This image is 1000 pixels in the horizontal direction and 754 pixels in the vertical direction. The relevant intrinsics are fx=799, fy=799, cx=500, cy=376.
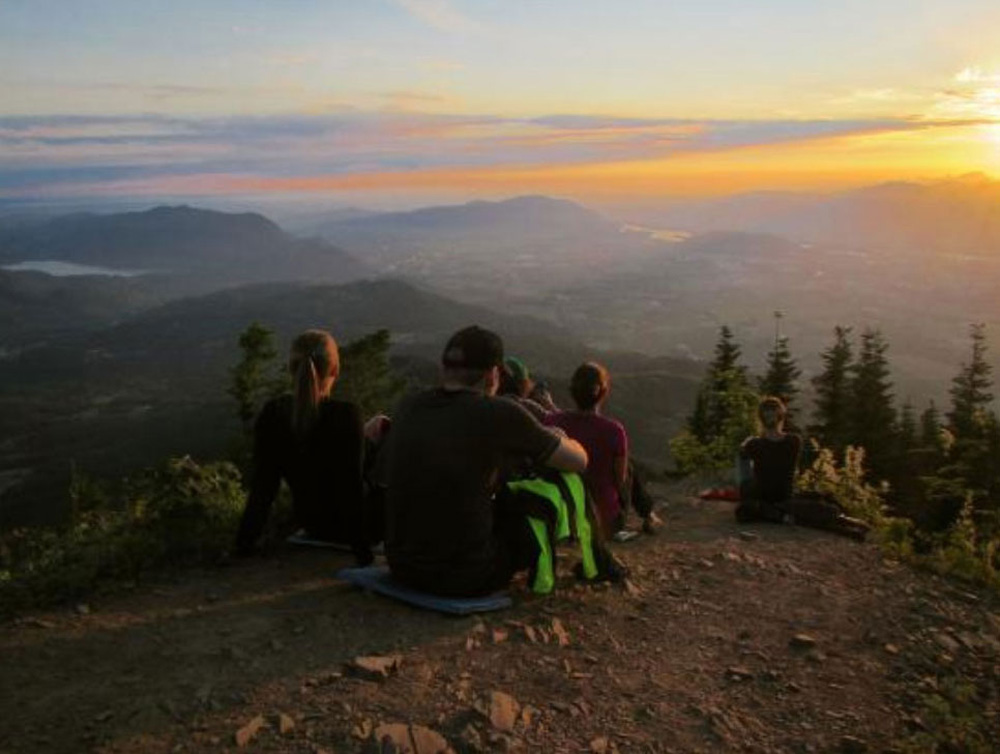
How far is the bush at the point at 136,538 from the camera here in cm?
636

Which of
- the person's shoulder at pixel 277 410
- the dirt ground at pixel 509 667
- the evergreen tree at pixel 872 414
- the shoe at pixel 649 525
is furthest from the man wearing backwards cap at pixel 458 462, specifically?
the evergreen tree at pixel 872 414

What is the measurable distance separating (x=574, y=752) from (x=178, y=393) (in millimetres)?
204069

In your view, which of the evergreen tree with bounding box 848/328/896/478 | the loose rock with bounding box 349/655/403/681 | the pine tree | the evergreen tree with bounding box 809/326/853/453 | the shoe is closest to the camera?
the loose rock with bounding box 349/655/403/681

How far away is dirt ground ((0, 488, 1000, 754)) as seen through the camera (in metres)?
4.43

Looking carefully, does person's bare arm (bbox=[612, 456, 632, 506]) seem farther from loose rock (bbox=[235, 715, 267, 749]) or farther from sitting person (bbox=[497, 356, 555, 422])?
loose rock (bbox=[235, 715, 267, 749])

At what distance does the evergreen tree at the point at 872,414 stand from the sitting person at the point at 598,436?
107ft

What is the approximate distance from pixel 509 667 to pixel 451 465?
1.39 m

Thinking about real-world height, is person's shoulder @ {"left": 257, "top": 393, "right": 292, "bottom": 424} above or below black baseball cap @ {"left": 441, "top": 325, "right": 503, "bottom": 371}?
below

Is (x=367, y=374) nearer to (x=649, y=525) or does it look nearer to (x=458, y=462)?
(x=649, y=525)

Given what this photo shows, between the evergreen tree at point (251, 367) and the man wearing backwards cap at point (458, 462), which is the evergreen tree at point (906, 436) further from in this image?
the man wearing backwards cap at point (458, 462)

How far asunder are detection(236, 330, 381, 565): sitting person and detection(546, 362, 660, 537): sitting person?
197cm

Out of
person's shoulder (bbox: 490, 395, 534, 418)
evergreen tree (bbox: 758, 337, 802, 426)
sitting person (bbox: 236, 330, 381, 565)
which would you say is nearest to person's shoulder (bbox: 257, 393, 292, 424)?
sitting person (bbox: 236, 330, 381, 565)

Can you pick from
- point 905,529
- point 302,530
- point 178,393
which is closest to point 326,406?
point 302,530

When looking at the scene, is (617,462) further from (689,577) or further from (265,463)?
(265,463)
